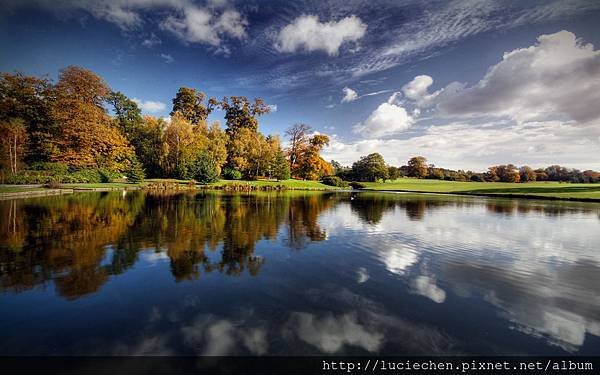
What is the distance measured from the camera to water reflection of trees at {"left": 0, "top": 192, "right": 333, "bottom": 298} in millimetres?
7188

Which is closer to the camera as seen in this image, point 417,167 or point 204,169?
point 204,169

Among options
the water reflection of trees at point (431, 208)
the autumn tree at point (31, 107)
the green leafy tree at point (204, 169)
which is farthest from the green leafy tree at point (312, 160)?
the autumn tree at point (31, 107)

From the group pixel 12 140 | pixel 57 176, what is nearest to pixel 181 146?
pixel 57 176

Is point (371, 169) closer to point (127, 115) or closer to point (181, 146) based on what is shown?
point (181, 146)

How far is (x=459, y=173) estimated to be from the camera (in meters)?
101

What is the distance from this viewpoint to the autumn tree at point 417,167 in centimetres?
10588

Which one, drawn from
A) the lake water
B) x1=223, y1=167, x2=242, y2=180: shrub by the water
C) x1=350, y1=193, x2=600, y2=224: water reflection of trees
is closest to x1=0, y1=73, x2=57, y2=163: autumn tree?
x1=223, y1=167, x2=242, y2=180: shrub by the water

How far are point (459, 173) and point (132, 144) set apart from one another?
108875 millimetres

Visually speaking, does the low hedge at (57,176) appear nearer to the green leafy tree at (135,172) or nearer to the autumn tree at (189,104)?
the green leafy tree at (135,172)

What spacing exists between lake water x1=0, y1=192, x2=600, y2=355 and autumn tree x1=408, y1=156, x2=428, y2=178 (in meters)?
99.7

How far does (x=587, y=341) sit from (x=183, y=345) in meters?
7.27

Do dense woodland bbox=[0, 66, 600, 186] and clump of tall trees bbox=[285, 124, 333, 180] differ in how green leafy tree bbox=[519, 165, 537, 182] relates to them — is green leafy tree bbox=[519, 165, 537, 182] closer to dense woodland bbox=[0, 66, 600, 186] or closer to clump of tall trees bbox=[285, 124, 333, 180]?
dense woodland bbox=[0, 66, 600, 186]

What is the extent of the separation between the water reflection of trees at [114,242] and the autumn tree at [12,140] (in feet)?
82.0

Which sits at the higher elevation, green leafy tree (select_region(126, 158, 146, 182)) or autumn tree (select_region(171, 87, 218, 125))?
autumn tree (select_region(171, 87, 218, 125))
